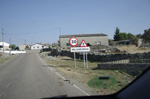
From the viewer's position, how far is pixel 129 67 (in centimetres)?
1119

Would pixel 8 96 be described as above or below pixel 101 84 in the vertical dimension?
below

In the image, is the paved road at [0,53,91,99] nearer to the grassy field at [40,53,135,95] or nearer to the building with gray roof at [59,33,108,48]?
the grassy field at [40,53,135,95]

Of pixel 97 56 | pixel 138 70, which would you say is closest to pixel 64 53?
pixel 97 56

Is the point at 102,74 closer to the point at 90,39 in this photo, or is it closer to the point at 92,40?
the point at 92,40

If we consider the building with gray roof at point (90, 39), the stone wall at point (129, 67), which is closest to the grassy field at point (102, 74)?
the stone wall at point (129, 67)

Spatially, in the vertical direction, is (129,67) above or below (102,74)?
above

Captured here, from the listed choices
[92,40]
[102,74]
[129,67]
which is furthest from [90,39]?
[102,74]

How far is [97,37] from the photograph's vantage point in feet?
191

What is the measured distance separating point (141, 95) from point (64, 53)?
31.0 meters

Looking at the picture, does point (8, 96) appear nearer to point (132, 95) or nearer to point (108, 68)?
point (132, 95)

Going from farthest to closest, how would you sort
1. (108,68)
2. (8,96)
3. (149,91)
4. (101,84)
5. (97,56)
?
1. (97,56)
2. (108,68)
3. (8,96)
4. (101,84)
5. (149,91)

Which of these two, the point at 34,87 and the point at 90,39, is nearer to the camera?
the point at 34,87

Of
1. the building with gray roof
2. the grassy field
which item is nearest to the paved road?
the grassy field

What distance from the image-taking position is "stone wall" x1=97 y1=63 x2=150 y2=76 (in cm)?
1051
